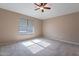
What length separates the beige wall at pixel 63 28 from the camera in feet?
14.7

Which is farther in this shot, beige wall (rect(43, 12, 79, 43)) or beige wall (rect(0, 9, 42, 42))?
beige wall (rect(43, 12, 79, 43))

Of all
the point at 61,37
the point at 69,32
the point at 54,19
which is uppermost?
the point at 54,19

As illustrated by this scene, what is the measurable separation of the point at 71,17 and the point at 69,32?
890 millimetres

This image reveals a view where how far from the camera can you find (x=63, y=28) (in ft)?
17.0

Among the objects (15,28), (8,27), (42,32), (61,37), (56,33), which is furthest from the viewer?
(42,32)

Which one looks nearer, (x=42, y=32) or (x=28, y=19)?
(x=28, y=19)

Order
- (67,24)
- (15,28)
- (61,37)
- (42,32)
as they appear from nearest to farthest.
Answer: (15,28) → (67,24) → (61,37) → (42,32)

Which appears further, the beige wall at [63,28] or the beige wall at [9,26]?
the beige wall at [63,28]

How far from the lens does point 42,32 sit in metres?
6.41

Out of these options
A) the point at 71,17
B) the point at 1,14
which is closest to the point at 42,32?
the point at 71,17

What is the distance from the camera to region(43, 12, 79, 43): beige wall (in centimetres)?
448

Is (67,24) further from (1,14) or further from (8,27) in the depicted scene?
(1,14)

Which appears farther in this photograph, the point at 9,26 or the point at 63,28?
the point at 63,28

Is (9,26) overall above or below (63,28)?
above
